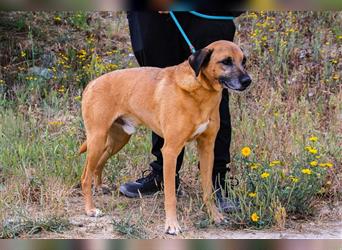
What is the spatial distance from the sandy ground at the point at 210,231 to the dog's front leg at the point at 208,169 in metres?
0.12

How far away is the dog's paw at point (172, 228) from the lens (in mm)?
4285

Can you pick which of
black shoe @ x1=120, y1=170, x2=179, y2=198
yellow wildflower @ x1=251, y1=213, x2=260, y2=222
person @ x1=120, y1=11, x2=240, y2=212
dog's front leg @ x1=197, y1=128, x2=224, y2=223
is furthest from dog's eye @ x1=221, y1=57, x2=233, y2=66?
black shoe @ x1=120, y1=170, x2=179, y2=198

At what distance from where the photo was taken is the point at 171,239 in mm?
4203

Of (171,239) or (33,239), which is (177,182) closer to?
(171,239)

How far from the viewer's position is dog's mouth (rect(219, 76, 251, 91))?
13.2 feet

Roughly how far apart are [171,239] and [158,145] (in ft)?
3.33

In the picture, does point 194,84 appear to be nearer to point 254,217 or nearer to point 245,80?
point 245,80

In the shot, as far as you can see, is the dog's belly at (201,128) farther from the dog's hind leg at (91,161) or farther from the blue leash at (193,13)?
the dog's hind leg at (91,161)

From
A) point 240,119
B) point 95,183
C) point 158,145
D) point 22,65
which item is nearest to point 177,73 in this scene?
point 158,145

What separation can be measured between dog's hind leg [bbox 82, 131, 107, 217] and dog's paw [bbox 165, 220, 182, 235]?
23.4 inches

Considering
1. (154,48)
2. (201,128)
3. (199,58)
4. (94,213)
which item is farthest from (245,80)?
(94,213)

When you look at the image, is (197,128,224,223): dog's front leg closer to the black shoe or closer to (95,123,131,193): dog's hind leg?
the black shoe

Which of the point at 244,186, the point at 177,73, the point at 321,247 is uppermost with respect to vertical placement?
the point at 177,73

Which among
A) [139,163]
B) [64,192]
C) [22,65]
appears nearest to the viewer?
[64,192]
